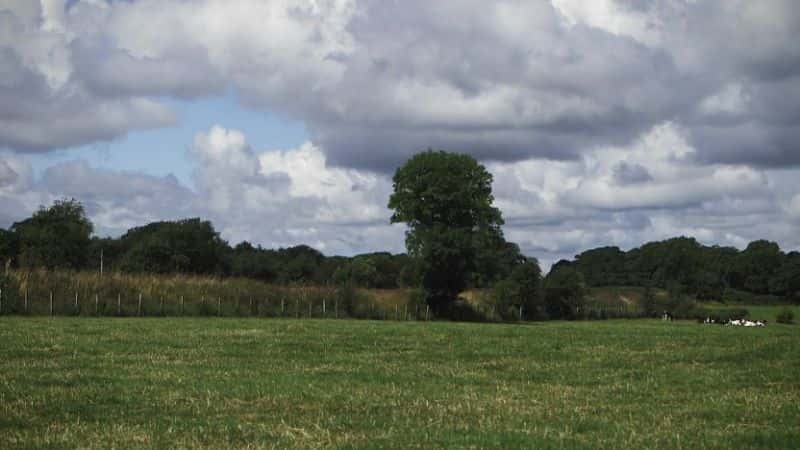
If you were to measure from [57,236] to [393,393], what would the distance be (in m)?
102

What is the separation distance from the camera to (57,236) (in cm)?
11150

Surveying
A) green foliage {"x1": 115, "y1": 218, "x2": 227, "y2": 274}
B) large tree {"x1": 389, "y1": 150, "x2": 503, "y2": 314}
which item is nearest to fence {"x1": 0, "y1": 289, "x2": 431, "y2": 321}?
large tree {"x1": 389, "y1": 150, "x2": 503, "y2": 314}

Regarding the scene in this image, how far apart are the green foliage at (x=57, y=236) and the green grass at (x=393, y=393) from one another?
82.8 meters

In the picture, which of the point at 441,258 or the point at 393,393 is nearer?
the point at 393,393

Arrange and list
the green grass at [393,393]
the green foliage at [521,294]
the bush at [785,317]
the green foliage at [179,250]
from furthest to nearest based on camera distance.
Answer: the green foliage at [179,250] → the green foliage at [521,294] → the bush at [785,317] → the green grass at [393,393]

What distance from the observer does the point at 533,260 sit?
322ft

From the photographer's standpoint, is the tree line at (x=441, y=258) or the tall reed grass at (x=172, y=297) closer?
the tall reed grass at (x=172, y=297)

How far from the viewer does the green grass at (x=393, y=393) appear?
13047mm

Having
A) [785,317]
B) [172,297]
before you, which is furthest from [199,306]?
[785,317]

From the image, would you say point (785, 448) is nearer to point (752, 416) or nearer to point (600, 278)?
point (752, 416)

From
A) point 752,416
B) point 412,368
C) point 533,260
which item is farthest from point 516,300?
point 752,416

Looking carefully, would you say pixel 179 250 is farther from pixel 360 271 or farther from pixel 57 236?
pixel 360 271

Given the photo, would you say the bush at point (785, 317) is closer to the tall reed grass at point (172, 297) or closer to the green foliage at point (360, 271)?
the tall reed grass at point (172, 297)

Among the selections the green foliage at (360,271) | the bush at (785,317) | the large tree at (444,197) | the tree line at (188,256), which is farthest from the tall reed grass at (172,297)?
the green foliage at (360,271)
